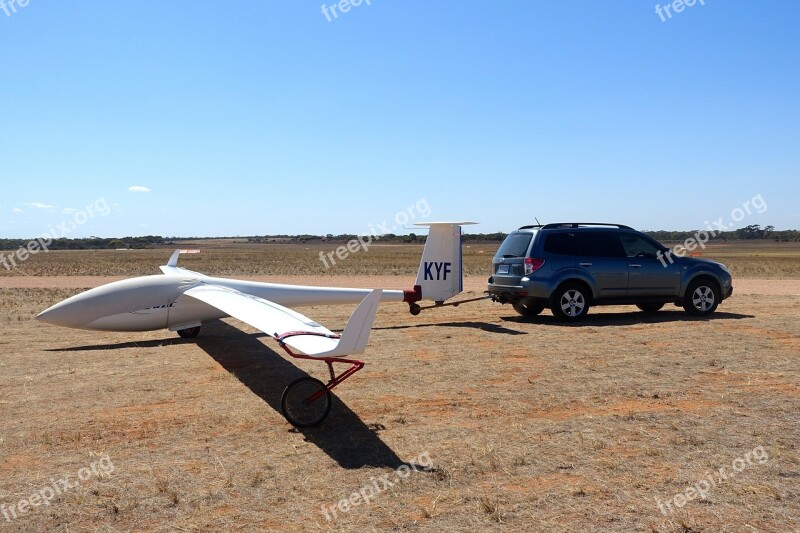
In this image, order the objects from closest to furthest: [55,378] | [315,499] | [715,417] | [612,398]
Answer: [315,499]
[715,417]
[612,398]
[55,378]

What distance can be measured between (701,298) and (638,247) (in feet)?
6.33

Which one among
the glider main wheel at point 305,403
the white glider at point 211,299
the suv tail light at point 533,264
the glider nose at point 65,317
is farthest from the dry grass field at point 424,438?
the suv tail light at point 533,264

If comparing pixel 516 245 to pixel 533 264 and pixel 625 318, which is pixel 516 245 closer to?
pixel 533 264

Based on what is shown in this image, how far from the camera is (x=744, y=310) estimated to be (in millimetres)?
15938

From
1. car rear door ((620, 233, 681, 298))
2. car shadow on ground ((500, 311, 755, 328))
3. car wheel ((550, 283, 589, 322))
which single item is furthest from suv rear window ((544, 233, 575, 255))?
car shadow on ground ((500, 311, 755, 328))

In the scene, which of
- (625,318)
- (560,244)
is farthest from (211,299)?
(625,318)

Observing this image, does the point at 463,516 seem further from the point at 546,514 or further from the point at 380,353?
the point at 380,353

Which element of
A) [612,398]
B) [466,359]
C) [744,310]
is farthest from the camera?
[744,310]

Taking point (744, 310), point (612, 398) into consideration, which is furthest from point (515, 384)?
point (744, 310)

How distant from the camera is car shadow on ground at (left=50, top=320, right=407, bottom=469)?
19.8 ft

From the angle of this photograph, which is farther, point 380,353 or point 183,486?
point 380,353

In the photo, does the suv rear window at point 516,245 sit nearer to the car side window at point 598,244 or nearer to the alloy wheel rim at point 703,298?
the car side window at point 598,244

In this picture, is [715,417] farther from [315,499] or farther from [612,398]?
[315,499]

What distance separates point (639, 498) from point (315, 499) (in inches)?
99.1
